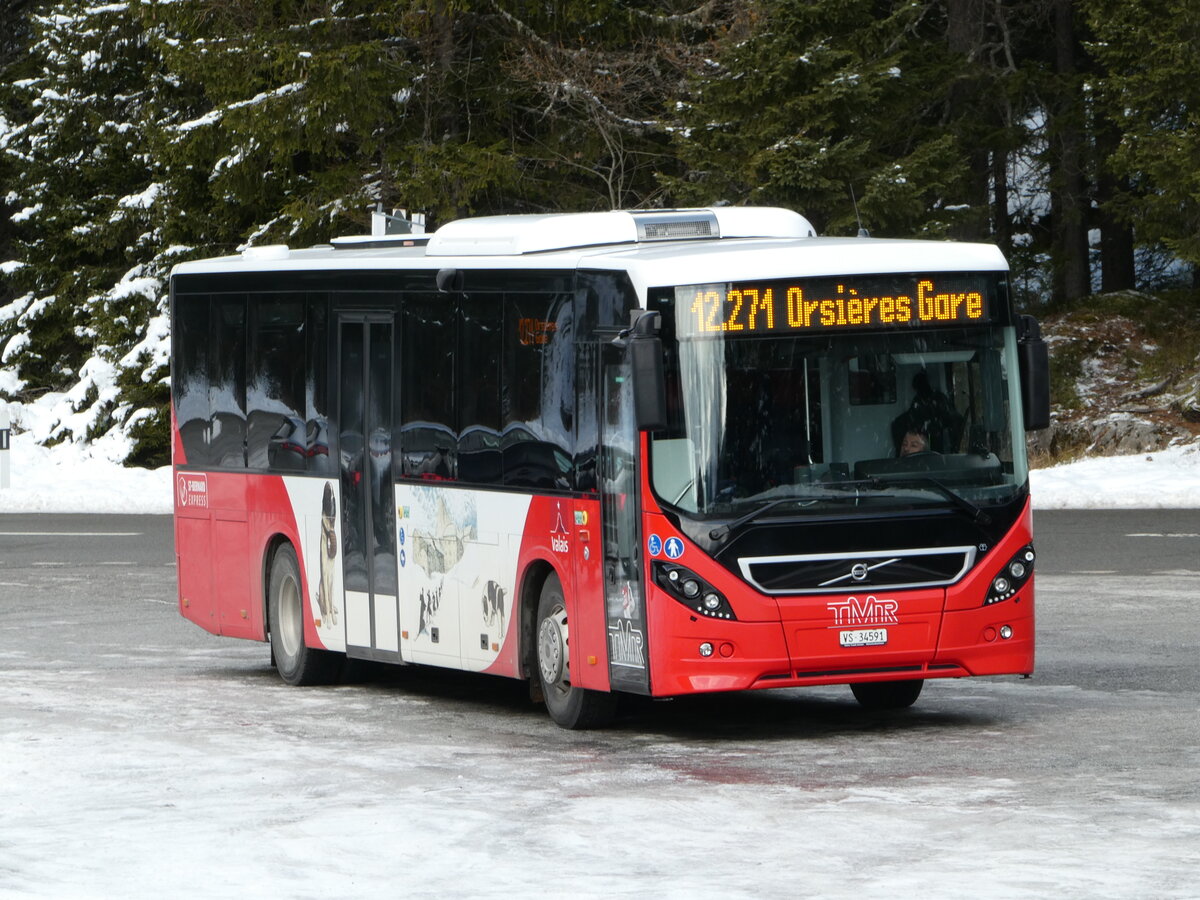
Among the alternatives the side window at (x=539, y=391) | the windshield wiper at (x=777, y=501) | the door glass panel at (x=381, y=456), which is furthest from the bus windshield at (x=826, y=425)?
the door glass panel at (x=381, y=456)

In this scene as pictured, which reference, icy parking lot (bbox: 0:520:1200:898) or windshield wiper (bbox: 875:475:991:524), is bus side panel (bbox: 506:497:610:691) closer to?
icy parking lot (bbox: 0:520:1200:898)

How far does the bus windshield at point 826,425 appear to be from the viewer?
11.2 m

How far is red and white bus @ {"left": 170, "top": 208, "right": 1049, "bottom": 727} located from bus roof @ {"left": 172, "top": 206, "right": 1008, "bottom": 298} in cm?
2

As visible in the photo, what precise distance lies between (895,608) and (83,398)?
2930cm

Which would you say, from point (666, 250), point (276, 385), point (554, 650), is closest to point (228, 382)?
point (276, 385)

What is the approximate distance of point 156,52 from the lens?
4053 centimetres

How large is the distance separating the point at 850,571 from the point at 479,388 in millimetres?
2565

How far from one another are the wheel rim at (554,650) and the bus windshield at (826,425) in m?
1.19

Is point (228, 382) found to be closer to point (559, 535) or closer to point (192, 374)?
point (192, 374)

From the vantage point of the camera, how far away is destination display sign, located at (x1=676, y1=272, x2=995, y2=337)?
11336 mm

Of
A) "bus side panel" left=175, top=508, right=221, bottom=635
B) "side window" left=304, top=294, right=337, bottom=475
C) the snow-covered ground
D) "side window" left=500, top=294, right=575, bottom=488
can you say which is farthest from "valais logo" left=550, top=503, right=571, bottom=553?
the snow-covered ground

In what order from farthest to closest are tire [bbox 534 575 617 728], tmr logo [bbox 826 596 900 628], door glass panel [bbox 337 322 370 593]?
door glass panel [bbox 337 322 370 593] → tire [bbox 534 575 617 728] → tmr logo [bbox 826 596 900 628]

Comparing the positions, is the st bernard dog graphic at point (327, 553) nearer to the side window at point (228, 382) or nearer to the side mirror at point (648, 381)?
the side window at point (228, 382)

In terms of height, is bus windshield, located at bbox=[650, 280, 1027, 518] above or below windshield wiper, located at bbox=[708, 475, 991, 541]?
above
